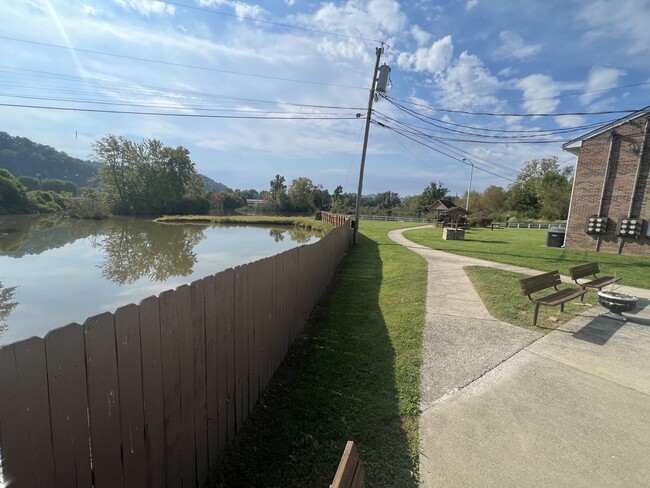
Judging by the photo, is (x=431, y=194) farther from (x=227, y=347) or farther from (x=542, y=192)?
(x=227, y=347)

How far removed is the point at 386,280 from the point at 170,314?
7801 millimetres

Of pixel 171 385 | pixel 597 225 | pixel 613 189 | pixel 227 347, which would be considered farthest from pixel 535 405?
pixel 613 189

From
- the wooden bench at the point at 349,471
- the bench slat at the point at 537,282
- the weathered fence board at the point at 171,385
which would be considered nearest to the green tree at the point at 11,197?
the weathered fence board at the point at 171,385

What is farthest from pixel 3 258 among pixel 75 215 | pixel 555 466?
pixel 75 215

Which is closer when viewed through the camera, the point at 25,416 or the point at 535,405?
the point at 25,416

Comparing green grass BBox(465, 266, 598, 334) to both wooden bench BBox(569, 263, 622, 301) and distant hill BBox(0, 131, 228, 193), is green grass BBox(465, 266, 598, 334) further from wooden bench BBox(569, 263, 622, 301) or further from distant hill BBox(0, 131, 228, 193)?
distant hill BBox(0, 131, 228, 193)

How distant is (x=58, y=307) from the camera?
31.8ft

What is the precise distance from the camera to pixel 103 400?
1.63m

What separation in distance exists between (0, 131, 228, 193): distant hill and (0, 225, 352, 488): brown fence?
93853 millimetres

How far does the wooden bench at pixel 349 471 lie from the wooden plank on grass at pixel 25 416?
1221mm

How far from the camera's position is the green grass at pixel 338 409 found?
2.57 metres

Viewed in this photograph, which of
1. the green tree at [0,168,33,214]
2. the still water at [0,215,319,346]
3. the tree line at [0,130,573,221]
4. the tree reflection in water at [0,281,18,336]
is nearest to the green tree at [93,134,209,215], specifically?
the tree line at [0,130,573,221]

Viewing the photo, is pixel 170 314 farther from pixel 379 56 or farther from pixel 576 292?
pixel 379 56

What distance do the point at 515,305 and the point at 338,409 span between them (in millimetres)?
4788
